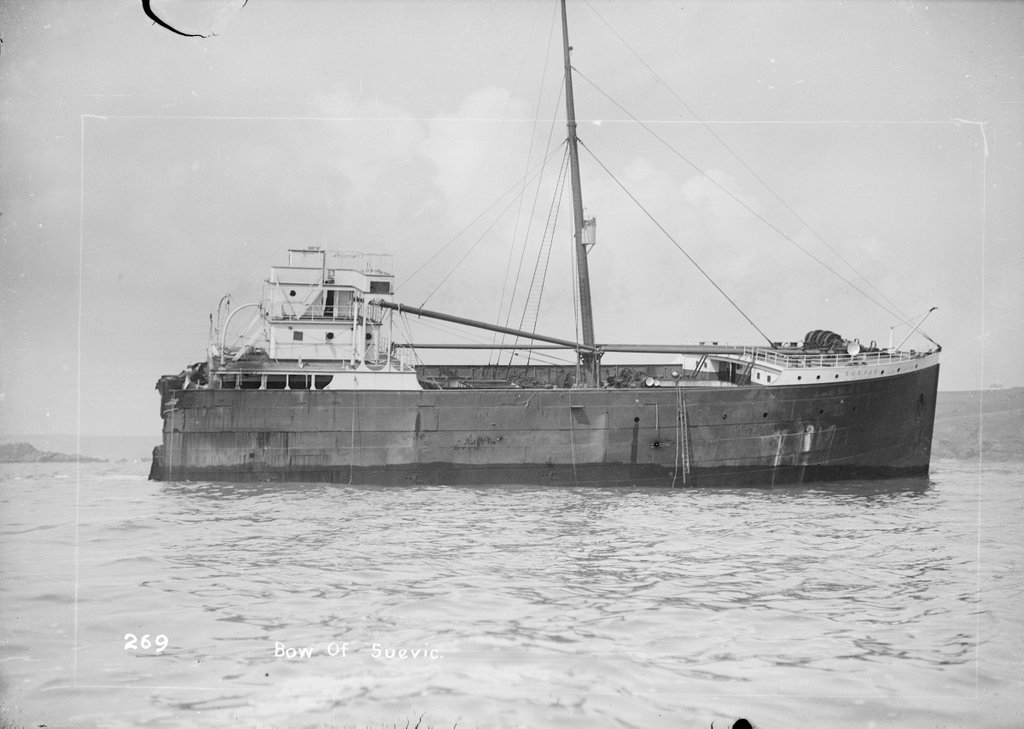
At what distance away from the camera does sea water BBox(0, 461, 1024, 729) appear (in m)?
7.12

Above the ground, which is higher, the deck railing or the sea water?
the deck railing

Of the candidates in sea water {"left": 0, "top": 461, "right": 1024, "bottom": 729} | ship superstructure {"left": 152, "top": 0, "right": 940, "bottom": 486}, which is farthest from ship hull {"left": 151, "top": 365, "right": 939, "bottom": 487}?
sea water {"left": 0, "top": 461, "right": 1024, "bottom": 729}

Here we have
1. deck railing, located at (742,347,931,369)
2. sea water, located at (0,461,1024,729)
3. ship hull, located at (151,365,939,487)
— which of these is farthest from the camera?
deck railing, located at (742,347,931,369)

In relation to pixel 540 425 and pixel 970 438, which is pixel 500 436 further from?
pixel 970 438

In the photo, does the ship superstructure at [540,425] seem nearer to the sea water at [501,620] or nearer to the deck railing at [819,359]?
the deck railing at [819,359]

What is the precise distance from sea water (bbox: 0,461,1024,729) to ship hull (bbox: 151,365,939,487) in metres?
5.61

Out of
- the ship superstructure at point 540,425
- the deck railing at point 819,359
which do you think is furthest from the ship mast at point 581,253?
the deck railing at point 819,359

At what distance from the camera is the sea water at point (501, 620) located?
7125mm

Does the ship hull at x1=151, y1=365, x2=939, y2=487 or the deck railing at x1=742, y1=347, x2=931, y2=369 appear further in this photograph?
the deck railing at x1=742, y1=347, x2=931, y2=369

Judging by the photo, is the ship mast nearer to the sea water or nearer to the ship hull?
the ship hull

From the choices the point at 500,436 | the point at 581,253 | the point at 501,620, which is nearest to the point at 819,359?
the point at 581,253

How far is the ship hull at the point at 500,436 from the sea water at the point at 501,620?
5606 mm

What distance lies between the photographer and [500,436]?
806 inches

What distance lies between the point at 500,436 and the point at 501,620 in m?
11.7
